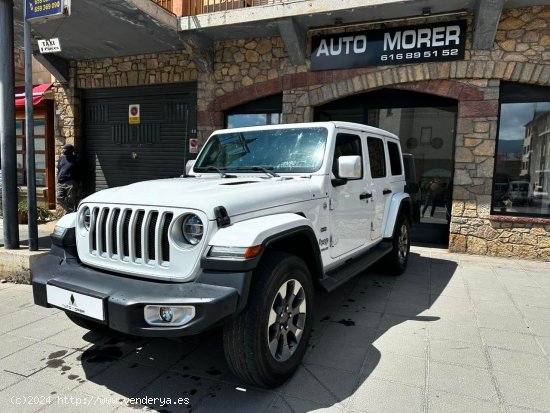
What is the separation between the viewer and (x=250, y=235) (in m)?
2.36

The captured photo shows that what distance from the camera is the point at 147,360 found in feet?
9.84

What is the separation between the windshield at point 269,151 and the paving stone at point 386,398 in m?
1.74

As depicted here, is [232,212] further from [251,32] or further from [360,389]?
[251,32]

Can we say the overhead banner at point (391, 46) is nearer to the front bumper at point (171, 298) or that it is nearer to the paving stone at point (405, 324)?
the paving stone at point (405, 324)

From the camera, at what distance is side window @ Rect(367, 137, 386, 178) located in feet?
14.7

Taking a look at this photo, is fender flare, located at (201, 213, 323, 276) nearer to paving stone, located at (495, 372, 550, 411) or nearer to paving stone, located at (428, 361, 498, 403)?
paving stone, located at (428, 361, 498, 403)

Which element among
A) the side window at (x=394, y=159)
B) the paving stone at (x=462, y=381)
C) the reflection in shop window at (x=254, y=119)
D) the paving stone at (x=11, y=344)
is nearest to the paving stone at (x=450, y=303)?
the paving stone at (x=462, y=381)

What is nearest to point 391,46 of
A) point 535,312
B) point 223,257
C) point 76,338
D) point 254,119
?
point 254,119

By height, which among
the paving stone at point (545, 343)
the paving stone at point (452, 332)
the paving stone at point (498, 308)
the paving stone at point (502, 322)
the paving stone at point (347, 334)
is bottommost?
the paving stone at point (498, 308)

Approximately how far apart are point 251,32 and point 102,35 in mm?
3108

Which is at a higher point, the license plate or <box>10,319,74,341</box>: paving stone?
the license plate

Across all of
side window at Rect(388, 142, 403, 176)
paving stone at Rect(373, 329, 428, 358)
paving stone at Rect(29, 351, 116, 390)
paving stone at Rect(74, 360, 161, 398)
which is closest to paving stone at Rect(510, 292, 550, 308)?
paving stone at Rect(373, 329, 428, 358)

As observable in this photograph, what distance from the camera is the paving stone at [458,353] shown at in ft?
10.2

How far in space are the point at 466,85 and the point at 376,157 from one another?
328cm
